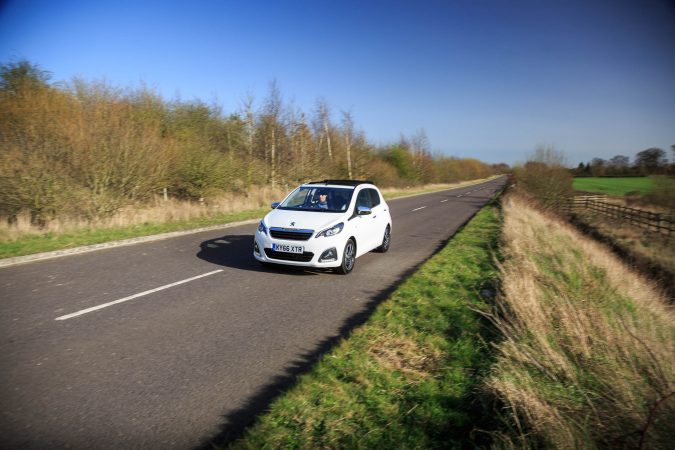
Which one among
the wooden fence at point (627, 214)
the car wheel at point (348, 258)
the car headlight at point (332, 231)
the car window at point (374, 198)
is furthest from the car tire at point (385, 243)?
the wooden fence at point (627, 214)

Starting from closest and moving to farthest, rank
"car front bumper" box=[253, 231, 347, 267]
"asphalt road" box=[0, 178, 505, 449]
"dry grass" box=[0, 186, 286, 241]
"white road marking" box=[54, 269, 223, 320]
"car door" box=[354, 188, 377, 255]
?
"asphalt road" box=[0, 178, 505, 449] → "white road marking" box=[54, 269, 223, 320] → "car front bumper" box=[253, 231, 347, 267] → "car door" box=[354, 188, 377, 255] → "dry grass" box=[0, 186, 286, 241]

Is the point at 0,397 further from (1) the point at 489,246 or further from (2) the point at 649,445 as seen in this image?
(1) the point at 489,246

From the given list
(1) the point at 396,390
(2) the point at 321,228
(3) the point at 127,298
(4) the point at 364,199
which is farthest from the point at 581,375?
(4) the point at 364,199

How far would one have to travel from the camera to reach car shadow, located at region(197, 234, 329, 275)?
8.16 meters

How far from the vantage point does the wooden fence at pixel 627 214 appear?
66.0 ft

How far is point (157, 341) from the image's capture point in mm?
4547

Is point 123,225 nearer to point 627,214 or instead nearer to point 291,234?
point 291,234

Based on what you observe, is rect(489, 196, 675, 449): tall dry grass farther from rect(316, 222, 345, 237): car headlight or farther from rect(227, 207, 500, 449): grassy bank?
rect(316, 222, 345, 237): car headlight

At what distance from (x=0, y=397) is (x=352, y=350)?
3.08 m

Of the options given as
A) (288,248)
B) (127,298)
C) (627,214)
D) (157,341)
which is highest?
(288,248)

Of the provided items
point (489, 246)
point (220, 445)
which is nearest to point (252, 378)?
point (220, 445)

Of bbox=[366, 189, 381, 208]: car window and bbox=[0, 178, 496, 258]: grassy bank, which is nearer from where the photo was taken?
bbox=[0, 178, 496, 258]: grassy bank

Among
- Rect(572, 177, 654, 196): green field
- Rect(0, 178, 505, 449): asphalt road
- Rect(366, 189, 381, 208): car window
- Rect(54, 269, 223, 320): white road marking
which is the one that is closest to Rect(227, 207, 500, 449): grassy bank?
Rect(0, 178, 505, 449): asphalt road

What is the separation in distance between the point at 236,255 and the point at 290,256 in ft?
7.56
